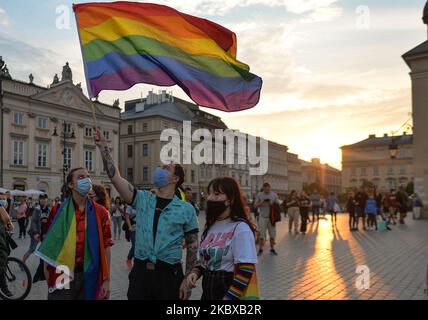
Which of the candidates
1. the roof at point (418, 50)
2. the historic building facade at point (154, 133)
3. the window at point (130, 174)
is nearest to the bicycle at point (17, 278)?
the roof at point (418, 50)

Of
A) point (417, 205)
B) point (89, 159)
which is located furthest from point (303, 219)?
point (89, 159)

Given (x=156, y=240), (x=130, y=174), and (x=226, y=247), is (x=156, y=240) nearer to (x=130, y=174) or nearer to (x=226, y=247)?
(x=226, y=247)

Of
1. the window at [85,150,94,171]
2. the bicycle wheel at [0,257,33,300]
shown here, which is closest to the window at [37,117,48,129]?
the window at [85,150,94,171]

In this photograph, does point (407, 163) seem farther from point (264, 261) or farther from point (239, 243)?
point (239, 243)

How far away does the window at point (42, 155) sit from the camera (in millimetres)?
54219

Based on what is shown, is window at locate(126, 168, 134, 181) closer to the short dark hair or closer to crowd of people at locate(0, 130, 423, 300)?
crowd of people at locate(0, 130, 423, 300)

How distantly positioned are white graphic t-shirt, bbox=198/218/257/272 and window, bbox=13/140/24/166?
5132cm

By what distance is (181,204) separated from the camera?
4531 mm

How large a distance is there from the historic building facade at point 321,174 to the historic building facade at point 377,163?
21483 mm

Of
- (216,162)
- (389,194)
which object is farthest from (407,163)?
(389,194)

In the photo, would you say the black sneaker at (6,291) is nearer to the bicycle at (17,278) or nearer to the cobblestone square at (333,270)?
the bicycle at (17,278)

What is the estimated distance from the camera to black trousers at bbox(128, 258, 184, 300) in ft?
13.7

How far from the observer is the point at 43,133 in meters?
Answer: 55.2
